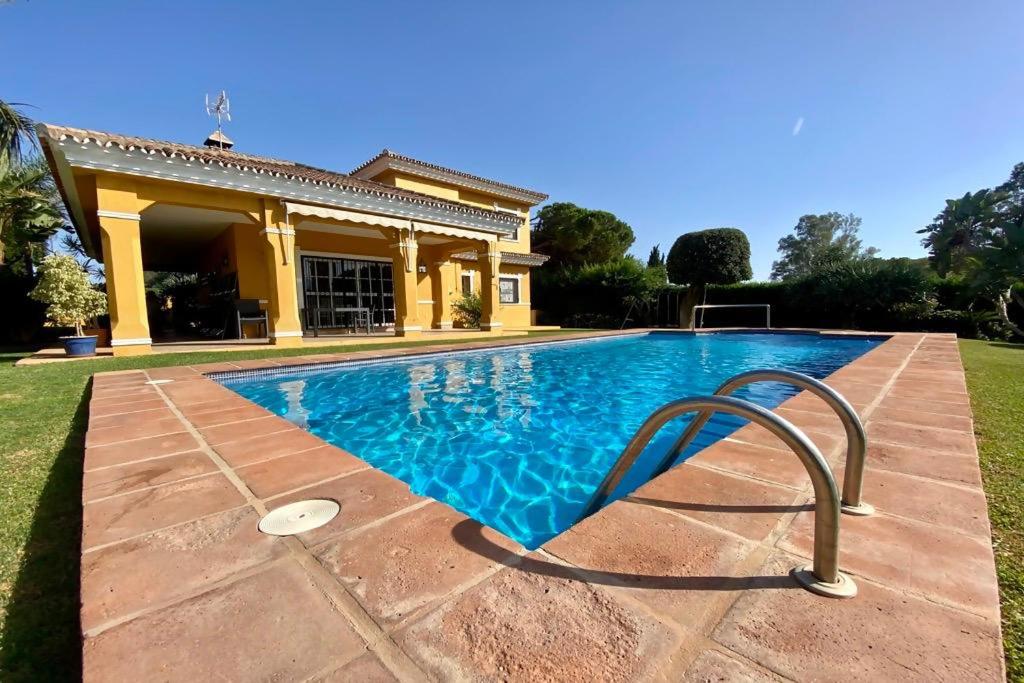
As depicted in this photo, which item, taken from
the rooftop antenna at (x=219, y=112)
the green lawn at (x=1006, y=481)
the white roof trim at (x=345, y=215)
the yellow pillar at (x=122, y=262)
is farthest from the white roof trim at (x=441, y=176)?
the green lawn at (x=1006, y=481)

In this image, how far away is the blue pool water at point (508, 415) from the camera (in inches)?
137

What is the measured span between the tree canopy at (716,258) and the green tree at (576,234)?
6.17 meters

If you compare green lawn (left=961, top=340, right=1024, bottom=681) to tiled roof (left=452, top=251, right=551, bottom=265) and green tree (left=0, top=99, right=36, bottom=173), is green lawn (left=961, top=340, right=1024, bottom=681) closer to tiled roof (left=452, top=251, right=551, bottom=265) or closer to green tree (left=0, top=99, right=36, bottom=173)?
tiled roof (left=452, top=251, right=551, bottom=265)

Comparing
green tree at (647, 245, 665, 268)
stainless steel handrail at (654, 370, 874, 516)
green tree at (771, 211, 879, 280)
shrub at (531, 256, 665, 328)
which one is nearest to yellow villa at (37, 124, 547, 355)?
shrub at (531, 256, 665, 328)

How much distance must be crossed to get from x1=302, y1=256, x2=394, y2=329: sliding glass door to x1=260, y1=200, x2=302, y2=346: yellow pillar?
147 inches

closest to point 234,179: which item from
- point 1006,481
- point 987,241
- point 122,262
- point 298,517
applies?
point 122,262

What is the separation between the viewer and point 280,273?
1020 centimetres

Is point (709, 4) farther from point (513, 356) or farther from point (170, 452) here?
point (170, 452)

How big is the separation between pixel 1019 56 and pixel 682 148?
8.37m

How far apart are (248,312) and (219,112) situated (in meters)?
7.97

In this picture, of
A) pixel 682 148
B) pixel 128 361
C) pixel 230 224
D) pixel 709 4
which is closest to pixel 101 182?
pixel 128 361

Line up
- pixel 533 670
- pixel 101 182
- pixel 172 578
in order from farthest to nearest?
pixel 101 182
pixel 172 578
pixel 533 670

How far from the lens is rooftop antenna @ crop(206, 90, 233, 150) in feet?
46.9

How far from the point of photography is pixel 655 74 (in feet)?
37.4
